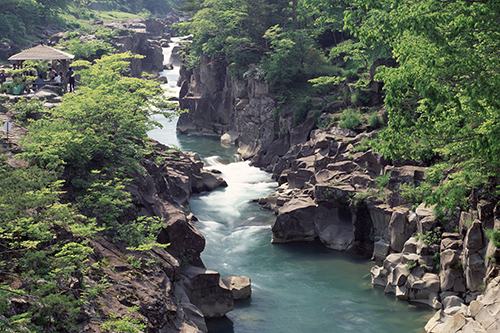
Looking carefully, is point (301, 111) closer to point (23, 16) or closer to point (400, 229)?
point (400, 229)

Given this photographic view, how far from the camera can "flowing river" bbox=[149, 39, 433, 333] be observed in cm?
1902

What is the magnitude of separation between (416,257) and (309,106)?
2076cm

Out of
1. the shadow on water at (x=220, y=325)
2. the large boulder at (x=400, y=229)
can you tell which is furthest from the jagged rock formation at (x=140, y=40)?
the shadow on water at (x=220, y=325)

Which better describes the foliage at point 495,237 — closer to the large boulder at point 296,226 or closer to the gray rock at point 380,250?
the gray rock at point 380,250

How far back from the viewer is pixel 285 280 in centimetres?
2306

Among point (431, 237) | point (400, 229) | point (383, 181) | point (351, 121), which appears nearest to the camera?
point (431, 237)

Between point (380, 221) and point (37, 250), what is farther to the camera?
point (380, 221)

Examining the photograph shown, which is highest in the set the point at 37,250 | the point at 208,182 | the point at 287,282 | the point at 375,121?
the point at 375,121

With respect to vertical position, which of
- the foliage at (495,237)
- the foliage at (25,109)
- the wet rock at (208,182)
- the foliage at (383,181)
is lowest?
the wet rock at (208,182)

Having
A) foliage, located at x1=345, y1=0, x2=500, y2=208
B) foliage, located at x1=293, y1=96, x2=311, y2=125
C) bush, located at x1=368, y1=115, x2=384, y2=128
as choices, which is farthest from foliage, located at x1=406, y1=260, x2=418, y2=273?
foliage, located at x1=293, y1=96, x2=311, y2=125

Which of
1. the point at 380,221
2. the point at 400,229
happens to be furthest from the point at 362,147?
the point at 400,229

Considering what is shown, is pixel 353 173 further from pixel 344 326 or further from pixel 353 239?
pixel 344 326

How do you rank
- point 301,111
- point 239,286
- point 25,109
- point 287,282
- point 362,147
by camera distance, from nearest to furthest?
point 239,286 < point 25,109 < point 287,282 < point 362,147 < point 301,111

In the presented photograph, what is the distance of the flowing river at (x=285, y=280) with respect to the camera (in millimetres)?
19020
